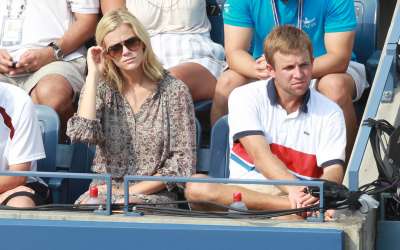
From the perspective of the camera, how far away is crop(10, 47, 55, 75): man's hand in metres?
6.38

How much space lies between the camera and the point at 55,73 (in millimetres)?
6305

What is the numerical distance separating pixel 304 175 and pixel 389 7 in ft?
9.07

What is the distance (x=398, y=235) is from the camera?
493 centimetres

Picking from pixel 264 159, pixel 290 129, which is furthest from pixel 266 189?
pixel 290 129

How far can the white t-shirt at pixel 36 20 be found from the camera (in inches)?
259

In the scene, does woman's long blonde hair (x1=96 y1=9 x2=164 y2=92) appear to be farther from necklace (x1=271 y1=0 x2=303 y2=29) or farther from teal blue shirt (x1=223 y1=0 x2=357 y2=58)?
necklace (x1=271 y1=0 x2=303 y2=29)

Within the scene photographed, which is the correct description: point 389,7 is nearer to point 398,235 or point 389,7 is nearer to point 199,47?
point 199,47

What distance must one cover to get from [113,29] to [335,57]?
123 centimetres

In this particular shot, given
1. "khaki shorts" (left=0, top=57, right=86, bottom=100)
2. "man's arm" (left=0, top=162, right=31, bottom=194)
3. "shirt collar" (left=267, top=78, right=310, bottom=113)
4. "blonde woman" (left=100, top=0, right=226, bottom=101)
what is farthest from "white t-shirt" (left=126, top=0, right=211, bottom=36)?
"man's arm" (left=0, top=162, right=31, bottom=194)

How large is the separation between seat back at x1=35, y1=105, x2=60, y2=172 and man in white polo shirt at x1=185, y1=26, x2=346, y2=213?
993 millimetres

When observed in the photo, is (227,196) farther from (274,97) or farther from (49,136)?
(49,136)

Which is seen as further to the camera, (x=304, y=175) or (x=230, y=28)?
(x=230, y=28)

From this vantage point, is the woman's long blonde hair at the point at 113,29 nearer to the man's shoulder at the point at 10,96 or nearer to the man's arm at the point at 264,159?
the man's shoulder at the point at 10,96

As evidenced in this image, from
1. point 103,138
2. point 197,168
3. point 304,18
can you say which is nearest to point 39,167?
point 103,138
